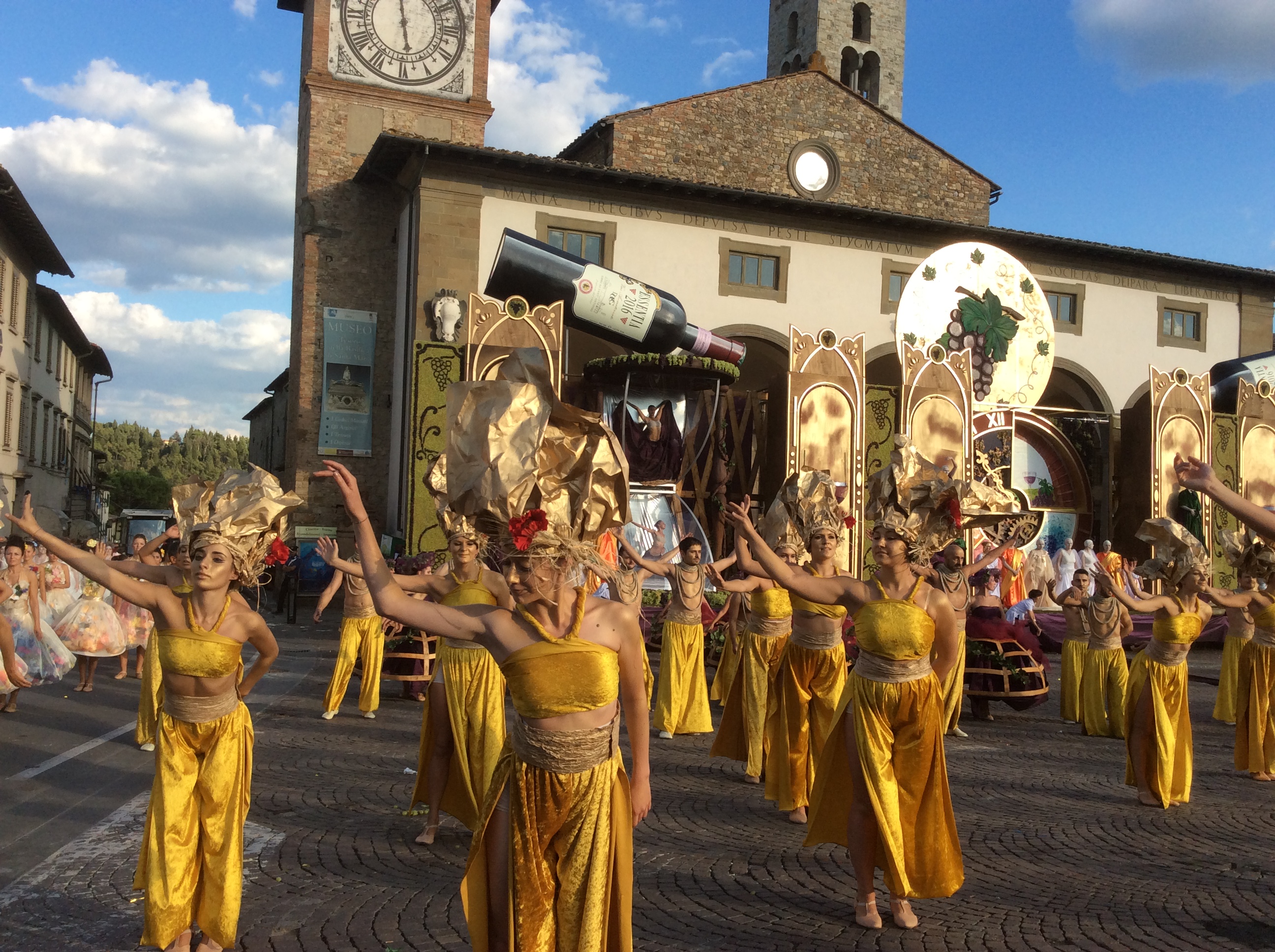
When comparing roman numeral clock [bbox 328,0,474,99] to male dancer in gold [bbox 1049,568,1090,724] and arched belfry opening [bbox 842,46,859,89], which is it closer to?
male dancer in gold [bbox 1049,568,1090,724]

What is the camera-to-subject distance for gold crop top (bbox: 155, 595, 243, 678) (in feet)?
14.9

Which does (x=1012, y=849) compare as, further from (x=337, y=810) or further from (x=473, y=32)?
(x=473, y=32)

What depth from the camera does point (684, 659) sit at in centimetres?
1011

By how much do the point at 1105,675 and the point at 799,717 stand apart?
4985 millimetres

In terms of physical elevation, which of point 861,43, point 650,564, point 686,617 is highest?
point 861,43

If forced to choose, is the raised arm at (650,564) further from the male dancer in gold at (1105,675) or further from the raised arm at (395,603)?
the raised arm at (395,603)

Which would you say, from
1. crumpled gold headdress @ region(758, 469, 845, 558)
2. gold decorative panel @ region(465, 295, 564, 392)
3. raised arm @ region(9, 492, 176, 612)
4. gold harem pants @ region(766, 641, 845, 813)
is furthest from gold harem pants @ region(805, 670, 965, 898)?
gold decorative panel @ region(465, 295, 564, 392)

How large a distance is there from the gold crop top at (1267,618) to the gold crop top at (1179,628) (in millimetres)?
1433

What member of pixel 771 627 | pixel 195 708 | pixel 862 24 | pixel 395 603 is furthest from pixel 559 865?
pixel 862 24

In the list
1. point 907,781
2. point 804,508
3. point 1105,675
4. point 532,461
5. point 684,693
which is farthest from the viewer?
point 1105,675

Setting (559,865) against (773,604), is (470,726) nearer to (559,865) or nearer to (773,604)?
(559,865)

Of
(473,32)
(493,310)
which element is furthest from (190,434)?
(493,310)

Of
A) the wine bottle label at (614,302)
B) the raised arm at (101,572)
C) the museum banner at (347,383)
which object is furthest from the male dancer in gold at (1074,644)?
the museum banner at (347,383)

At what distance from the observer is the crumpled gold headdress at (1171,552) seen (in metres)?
8.02
